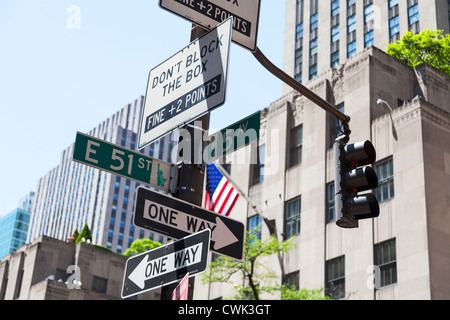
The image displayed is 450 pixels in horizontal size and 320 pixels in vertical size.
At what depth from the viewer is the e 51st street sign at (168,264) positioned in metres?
7.22

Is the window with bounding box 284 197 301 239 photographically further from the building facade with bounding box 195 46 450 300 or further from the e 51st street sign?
the e 51st street sign

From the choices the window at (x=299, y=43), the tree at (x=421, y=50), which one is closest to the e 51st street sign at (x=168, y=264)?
the tree at (x=421, y=50)

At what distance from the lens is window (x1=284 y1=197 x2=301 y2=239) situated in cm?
4019

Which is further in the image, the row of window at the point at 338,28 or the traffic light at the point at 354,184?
the row of window at the point at 338,28

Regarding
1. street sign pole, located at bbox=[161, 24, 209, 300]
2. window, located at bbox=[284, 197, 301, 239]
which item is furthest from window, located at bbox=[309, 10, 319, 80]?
street sign pole, located at bbox=[161, 24, 209, 300]

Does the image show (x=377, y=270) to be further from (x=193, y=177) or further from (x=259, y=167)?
(x=193, y=177)

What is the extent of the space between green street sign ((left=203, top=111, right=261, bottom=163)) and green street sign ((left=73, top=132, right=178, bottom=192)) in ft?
1.76

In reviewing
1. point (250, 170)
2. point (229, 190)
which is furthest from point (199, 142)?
point (250, 170)

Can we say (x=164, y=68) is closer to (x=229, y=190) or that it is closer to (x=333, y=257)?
(x=229, y=190)

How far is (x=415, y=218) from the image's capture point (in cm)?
3250

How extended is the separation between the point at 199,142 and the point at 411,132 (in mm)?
28500

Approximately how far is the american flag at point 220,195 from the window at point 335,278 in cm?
853

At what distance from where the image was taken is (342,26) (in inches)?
3241

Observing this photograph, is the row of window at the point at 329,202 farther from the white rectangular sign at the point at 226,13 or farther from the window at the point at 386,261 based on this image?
the white rectangular sign at the point at 226,13
